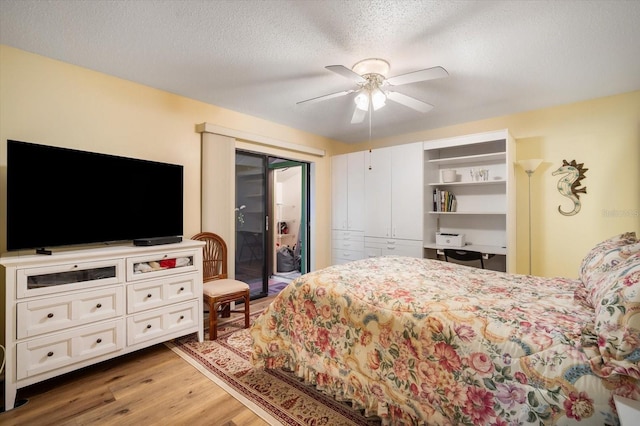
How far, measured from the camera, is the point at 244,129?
3674 mm

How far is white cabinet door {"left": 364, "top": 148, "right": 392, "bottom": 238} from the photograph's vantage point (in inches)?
165

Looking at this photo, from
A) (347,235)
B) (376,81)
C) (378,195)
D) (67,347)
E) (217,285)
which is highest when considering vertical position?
A: (376,81)

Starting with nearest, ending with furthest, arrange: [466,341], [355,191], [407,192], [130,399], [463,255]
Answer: [466,341]
[130,399]
[463,255]
[407,192]
[355,191]

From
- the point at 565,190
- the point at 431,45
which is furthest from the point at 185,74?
the point at 565,190

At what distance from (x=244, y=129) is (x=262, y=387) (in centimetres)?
288

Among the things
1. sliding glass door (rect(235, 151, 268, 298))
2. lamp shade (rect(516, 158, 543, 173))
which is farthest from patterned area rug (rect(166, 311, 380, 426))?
lamp shade (rect(516, 158, 543, 173))

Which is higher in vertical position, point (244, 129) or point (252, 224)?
point (244, 129)

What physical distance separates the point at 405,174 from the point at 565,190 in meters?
1.78

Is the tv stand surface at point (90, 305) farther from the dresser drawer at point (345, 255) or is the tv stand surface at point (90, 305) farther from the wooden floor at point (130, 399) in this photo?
the dresser drawer at point (345, 255)

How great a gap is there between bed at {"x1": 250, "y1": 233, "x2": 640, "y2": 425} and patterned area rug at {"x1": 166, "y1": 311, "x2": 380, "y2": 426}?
0.12 metres

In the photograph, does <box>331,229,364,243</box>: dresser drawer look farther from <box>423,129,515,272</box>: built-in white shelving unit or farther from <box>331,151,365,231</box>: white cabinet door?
<box>423,129,515,272</box>: built-in white shelving unit

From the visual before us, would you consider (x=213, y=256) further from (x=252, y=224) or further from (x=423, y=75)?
(x=423, y=75)

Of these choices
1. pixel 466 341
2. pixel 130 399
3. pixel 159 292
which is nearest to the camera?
pixel 466 341

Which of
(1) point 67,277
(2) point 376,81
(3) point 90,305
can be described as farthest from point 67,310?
(2) point 376,81
